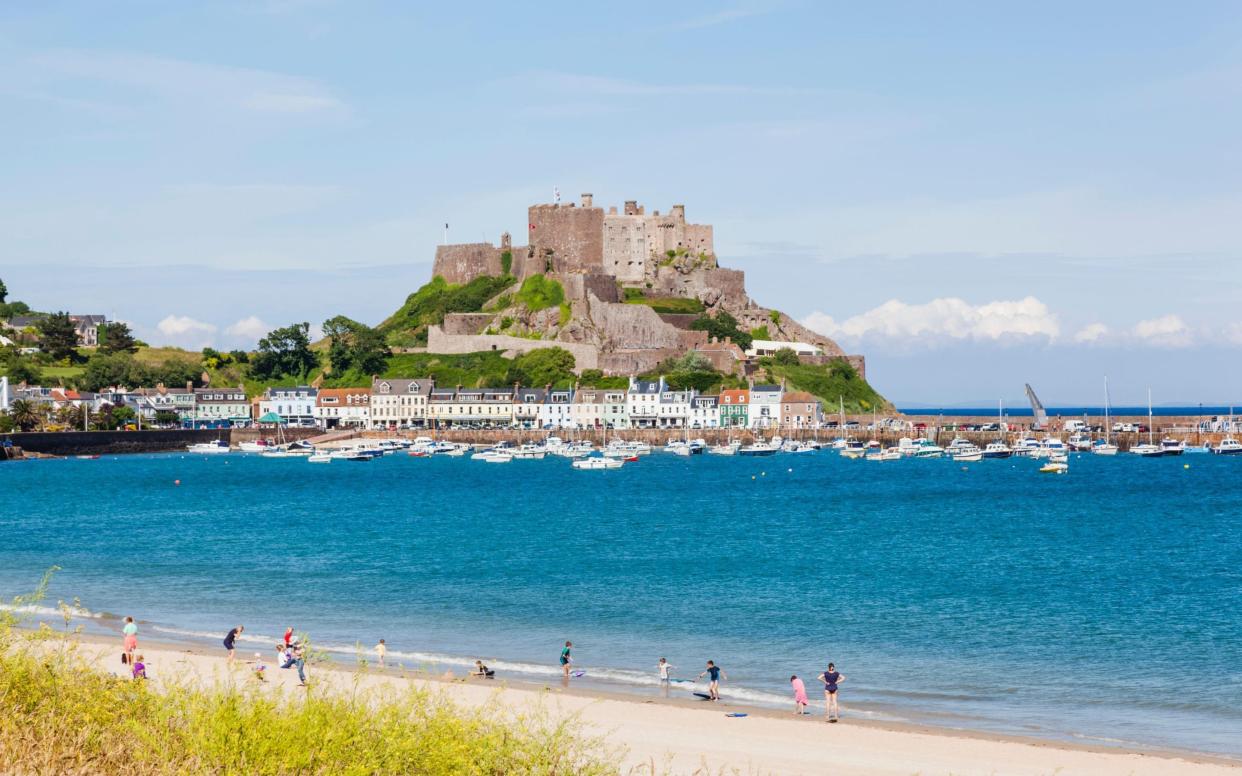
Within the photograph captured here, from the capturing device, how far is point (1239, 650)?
87.1 ft

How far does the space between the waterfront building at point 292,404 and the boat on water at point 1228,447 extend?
79.9m

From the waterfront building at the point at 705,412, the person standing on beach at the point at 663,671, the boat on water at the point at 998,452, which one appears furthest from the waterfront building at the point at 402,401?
the person standing on beach at the point at 663,671

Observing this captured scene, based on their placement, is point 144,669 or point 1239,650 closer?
point 144,669

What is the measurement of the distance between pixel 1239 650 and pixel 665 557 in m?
19.3

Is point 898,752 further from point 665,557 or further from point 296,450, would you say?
point 296,450

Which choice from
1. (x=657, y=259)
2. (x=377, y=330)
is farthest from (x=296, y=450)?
(x=657, y=259)

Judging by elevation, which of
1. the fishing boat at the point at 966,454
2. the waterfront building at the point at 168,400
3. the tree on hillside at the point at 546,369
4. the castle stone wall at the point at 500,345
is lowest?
the fishing boat at the point at 966,454

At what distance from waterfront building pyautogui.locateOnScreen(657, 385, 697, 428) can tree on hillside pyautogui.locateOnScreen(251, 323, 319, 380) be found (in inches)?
1507

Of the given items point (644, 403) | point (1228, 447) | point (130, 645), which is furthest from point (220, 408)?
point (130, 645)

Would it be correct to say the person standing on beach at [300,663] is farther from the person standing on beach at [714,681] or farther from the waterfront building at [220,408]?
the waterfront building at [220,408]

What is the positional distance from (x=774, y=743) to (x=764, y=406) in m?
104

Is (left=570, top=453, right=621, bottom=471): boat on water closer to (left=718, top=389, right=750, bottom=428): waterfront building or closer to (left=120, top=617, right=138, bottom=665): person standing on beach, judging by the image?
(left=718, top=389, right=750, bottom=428): waterfront building

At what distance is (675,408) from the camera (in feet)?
407

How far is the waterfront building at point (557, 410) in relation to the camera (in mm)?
124250
